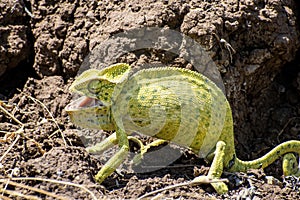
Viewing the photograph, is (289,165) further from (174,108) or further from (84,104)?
(84,104)

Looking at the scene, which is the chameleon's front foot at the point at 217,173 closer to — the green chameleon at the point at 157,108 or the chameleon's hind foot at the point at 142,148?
the green chameleon at the point at 157,108

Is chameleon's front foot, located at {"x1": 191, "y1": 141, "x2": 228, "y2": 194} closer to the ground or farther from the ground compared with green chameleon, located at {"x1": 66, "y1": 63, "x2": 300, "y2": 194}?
closer to the ground

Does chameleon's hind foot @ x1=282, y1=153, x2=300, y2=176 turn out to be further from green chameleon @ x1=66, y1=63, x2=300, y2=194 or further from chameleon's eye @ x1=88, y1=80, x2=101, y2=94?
chameleon's eye @ x1=88, y1=80, x2=101, y2=94

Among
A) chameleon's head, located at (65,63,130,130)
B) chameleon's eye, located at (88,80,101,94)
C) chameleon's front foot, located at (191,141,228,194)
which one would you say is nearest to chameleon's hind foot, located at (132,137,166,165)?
chameleon's head, located at (65,63,130,130)

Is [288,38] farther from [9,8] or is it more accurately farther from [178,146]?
[9,8]

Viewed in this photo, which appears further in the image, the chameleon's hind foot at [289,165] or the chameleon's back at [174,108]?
the chameleon's hind foot at [289,165]

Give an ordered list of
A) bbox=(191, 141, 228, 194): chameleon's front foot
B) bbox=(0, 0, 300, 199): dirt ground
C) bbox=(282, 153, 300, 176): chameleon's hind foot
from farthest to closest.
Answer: bbox=(282, 153, 300, 176): chameleon's hind foot
bbox=(0, 0, 300, 199): dirt ground
bbox=(191, 141, 228, 194): chameleon's front foot

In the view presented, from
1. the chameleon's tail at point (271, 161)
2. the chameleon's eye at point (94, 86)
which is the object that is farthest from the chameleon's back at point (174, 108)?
the chameleon's tail at point (271, 161)

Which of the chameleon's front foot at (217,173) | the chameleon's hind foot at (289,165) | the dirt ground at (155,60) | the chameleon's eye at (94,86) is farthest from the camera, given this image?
the chameleon's hind foot at (289,165)
